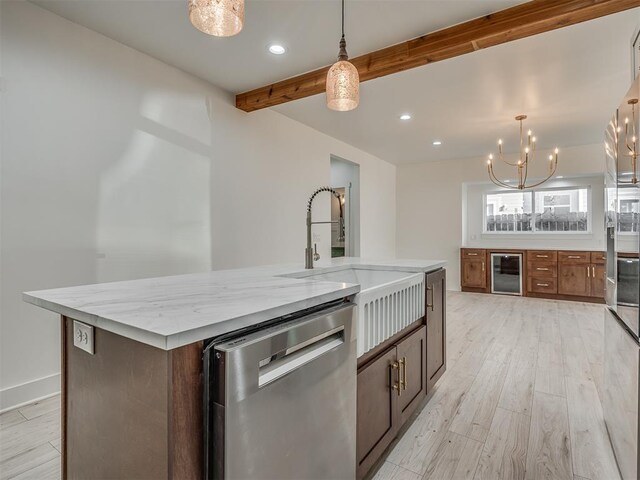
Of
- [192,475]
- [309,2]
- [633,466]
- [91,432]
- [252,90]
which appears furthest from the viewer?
[252,90]

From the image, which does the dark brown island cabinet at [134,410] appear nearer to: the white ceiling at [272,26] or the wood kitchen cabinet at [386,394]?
the wood kitchen cabinet at [386,394]

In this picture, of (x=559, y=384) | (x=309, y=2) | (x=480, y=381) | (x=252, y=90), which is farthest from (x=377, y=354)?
(x=252, y=90)

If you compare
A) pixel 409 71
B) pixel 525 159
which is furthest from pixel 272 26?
pixel 525 159

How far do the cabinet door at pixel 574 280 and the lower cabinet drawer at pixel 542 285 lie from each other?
8 centimetres

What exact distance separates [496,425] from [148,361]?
209 cm

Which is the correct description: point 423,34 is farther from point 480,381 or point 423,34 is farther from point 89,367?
point 89,367

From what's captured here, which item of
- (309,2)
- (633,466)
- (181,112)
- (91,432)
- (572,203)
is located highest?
(309,2)

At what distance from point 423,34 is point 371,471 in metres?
2.86

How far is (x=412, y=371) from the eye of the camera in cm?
197

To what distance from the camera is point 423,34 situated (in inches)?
100

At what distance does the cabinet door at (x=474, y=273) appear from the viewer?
635 cm

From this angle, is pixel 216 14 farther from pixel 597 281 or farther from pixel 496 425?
pixel 597 281

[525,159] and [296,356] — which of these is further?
[525,159]

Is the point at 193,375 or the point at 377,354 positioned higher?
the point at 193,375
